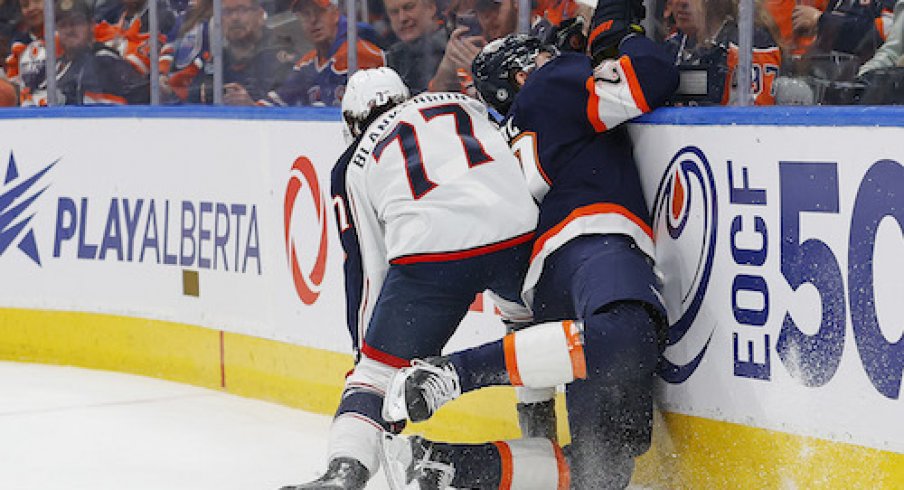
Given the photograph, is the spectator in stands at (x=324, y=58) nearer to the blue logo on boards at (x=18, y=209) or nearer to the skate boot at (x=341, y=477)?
the blue logo on boards at (x=18, y=209)

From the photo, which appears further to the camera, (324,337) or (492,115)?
(324,337)

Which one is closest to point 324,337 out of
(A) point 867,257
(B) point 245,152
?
(B) point 245,152

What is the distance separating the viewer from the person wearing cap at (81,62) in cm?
611

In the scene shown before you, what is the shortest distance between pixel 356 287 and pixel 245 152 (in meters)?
1.47

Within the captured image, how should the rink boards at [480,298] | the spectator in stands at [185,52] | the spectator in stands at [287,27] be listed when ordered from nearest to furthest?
the rink boards at [480,298] < the spectator in stands at [287,27] < the spectator in stands at [185,52]

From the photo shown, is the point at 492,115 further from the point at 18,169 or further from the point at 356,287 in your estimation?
the point at 18,169

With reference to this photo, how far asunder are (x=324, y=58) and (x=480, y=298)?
1260 millimetres

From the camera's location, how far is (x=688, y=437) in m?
3.62

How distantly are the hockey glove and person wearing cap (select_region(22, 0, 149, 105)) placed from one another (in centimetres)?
272

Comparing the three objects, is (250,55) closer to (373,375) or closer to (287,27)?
(287,27)

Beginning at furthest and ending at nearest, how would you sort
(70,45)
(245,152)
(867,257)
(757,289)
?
1. (70,45)
2. (245,152)
3. (757,289)
4. (867,257)

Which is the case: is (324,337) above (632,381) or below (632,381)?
below

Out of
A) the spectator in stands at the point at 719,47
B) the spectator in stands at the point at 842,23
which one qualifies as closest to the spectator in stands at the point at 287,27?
the spectator in stands at the point at 719,47

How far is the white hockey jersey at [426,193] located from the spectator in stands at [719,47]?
53cm
